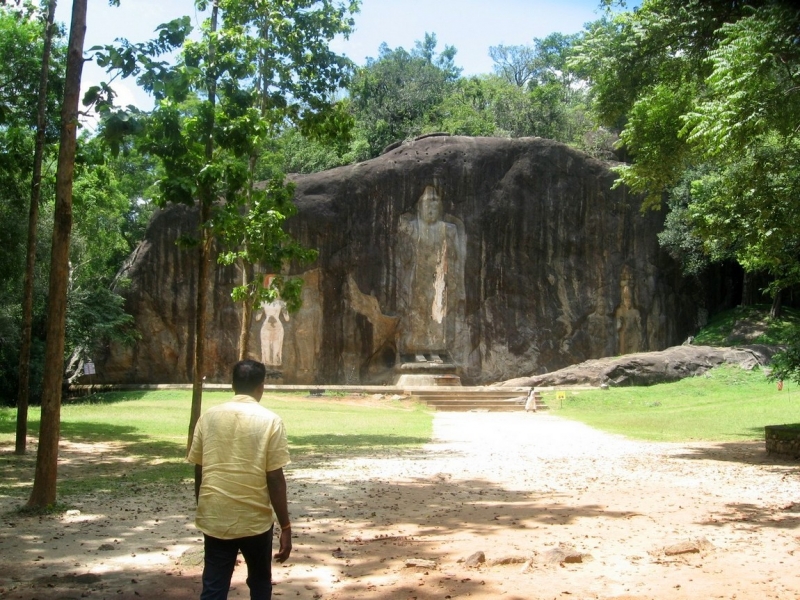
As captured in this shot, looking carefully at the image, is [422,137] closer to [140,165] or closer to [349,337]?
[349,337]

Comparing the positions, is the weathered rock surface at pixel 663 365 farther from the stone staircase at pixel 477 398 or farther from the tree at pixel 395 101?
the tree at pixel 395 101

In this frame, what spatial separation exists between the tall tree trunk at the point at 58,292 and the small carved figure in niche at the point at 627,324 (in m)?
28.4

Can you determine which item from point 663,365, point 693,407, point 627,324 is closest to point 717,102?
point 693,407

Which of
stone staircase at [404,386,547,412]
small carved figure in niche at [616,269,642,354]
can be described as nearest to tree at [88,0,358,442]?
stone staircase at [404,386,547,412]

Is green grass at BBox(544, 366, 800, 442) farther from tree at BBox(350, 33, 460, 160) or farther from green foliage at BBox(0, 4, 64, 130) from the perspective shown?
tree at BBox(350, 33, 460, 160)

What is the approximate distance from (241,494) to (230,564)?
0.34 metres

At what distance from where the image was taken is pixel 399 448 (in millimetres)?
15016

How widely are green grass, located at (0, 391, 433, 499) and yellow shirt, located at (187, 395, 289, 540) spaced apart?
6324 mm

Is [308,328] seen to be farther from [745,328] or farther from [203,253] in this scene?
[203,253]

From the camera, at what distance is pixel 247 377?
4.30 metres

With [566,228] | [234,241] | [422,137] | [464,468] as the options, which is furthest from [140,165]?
[464,468]

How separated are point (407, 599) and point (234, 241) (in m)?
8.87

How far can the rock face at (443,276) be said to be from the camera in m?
32.2

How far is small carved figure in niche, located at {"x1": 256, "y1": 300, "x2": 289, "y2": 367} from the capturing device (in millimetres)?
32219
